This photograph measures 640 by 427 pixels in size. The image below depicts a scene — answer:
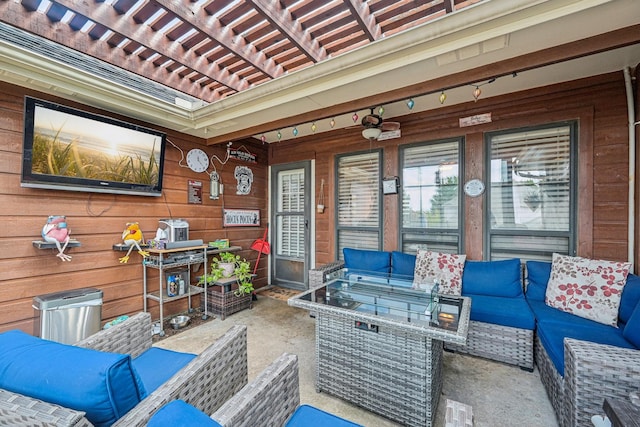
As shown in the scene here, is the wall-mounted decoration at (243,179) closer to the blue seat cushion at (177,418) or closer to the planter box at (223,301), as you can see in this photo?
the planter box at (223,301)

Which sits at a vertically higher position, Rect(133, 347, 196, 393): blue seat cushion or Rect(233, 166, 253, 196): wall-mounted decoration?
Rect(233, 166, 253, 196): wall-mounted decoration

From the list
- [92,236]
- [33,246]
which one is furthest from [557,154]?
[33,246]

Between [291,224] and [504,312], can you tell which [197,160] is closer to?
[291,224]

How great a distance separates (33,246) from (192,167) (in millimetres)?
1773

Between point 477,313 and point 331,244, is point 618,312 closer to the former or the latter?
point 477,313

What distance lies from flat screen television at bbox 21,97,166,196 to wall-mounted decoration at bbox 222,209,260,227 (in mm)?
1065

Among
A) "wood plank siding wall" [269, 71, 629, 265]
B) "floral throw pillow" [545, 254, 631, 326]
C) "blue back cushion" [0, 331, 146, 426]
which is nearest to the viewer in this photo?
"blue back cushion" [0, 331, 146, 426]

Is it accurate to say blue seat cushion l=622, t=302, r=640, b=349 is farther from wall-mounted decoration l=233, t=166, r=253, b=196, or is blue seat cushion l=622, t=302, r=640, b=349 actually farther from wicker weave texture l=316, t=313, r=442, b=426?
wall-mounted decoration l=233, t=166, r=253, b=196

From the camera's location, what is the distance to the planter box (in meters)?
3.41

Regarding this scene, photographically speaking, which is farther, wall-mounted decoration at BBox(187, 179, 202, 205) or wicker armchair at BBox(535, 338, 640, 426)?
wall-mounted decoration at BBox(187, 179, 202, 205)

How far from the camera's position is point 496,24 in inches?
65.2

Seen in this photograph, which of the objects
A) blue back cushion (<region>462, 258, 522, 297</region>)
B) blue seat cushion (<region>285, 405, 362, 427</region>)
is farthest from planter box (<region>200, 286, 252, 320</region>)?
blue back cushion (<region>462, 258, 522, 297</region>)

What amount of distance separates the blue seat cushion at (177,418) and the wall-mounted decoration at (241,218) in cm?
355

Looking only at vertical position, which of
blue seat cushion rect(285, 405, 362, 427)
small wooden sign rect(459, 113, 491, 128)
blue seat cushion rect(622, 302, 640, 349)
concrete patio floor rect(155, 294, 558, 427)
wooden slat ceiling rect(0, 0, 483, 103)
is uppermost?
wooden slat ceiling rect(0, 0, 483, 103)
